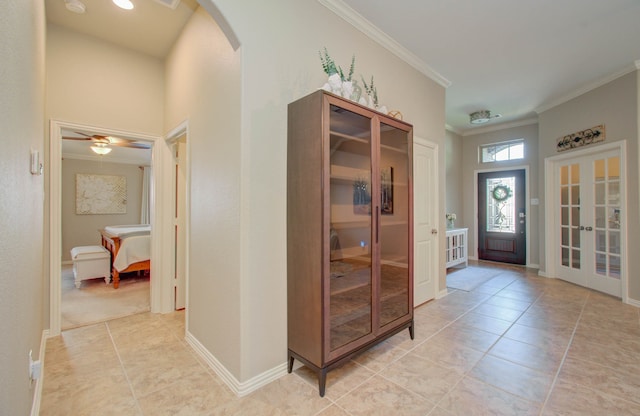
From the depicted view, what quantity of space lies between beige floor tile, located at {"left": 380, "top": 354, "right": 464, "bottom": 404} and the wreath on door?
5.13 m

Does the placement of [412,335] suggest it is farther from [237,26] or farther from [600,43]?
[600,43]

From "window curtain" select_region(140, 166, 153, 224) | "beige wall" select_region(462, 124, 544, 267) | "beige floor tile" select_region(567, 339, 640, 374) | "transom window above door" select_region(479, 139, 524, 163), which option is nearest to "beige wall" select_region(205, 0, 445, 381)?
"beige floor tile" select_region(567, 339, 640, 374)

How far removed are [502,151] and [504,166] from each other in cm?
37

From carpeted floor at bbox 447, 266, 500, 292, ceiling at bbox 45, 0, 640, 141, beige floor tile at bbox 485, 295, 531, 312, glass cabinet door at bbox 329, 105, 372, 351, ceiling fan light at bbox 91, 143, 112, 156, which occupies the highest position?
ceiling at bbox 45, 0, 640, 141

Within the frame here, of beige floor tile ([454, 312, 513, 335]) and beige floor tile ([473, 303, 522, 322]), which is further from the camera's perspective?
beige floor tile ([473, 303, 522, 322])

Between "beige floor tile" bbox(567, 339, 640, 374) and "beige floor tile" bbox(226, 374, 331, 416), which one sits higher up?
"beige floor tile" bbox(567, 339, 640, 374)

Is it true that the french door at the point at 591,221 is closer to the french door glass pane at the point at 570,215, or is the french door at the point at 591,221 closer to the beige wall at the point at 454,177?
the french door glass pane at the point at 570,215

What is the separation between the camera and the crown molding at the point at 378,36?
2.45 m

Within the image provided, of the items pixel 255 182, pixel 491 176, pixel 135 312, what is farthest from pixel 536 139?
pixel 135 312

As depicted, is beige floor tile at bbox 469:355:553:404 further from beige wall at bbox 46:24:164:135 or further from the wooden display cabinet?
beige wall at bbox 46:24:164:135

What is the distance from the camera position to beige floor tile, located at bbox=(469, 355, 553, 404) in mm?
1840

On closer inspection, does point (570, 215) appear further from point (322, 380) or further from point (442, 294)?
point (322, 380)

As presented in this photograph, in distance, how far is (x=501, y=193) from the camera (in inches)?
239

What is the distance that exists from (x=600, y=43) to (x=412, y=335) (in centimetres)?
381
